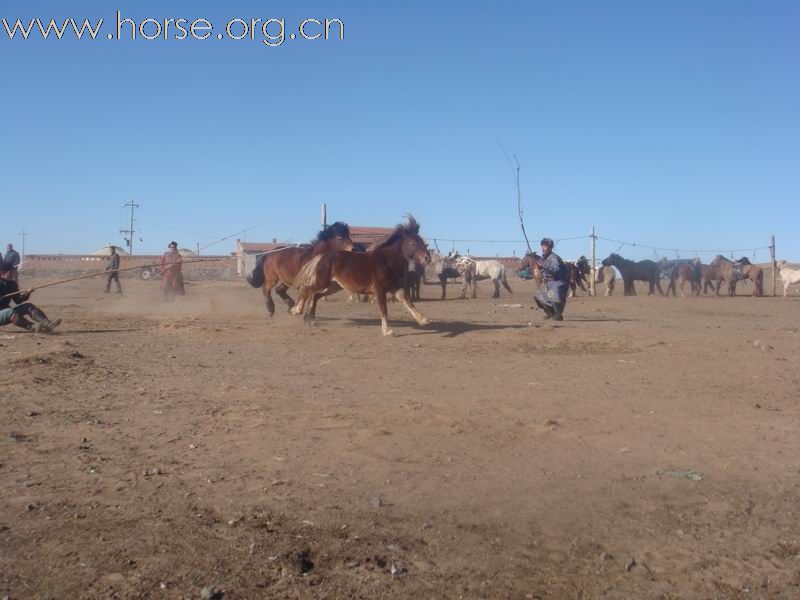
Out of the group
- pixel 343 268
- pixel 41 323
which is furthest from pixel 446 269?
pixel 41 323

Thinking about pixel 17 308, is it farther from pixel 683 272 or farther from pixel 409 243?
pixel 683 272

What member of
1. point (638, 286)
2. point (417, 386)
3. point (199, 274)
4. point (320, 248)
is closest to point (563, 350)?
point (417, 386)

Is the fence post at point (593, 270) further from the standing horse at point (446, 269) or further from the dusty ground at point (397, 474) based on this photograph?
the dusty ground at point (397, 474)

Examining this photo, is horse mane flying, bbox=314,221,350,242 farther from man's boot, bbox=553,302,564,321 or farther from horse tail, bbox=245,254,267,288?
man's boot, bbox=553,302,564,321

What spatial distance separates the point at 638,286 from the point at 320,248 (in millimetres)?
34847

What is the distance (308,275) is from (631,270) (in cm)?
2240

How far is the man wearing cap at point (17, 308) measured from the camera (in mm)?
11352

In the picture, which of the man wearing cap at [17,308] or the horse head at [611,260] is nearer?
the man wearing cap at [17,308]

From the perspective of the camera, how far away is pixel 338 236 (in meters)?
14.3

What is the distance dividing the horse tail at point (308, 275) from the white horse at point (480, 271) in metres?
15.4

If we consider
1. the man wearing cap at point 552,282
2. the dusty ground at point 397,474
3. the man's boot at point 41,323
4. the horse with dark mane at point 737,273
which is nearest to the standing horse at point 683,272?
the horse with dark mane at point 737,273

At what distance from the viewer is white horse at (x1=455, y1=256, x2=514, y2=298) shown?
28781 millimetres

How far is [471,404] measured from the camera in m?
7.15

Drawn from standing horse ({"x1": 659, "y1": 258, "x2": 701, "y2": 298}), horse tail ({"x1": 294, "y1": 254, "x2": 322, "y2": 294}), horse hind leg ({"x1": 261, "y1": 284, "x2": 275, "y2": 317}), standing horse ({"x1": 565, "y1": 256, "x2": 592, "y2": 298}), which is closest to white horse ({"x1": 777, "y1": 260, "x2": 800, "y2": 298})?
standing horse ({"x1": 659, "y1": 258, "x2": 701, "y2": 298})
